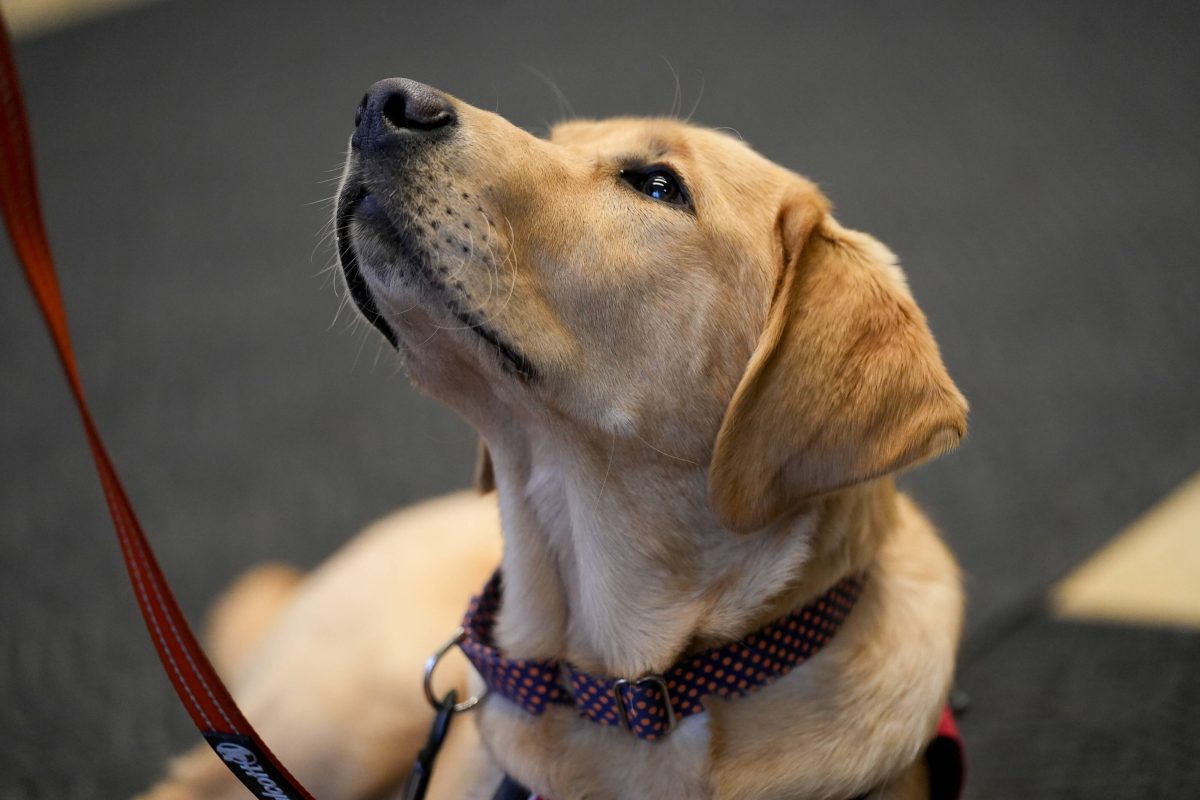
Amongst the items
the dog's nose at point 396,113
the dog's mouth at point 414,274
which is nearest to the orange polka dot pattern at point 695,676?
the dog's mouth at point 414,274

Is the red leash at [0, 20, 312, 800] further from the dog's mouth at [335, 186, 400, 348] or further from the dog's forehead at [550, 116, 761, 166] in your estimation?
the dog's forehead at [550, 116, 761, 166]

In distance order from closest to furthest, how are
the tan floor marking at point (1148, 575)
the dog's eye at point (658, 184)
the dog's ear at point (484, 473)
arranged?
the dog's eye at point (658, 184)
the dog's ear at point (484, 473)
the tan floor marking at point (1148, 575)

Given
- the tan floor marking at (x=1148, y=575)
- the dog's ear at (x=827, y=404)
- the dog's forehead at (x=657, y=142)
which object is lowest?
the tan floor marking at (x=1148, y=575)

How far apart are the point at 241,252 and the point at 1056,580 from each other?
3995 millimetres

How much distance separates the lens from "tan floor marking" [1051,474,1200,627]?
3152 millimetres

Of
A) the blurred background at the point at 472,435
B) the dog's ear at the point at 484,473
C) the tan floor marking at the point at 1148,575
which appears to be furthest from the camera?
the tan floor marking at the point at 1148,575

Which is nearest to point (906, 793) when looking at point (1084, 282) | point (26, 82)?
point (1084, 282)

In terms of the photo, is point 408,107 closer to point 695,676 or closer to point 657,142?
point 657,142

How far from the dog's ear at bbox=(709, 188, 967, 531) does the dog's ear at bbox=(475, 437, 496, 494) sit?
1.86 feet

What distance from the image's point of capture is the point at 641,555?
5.81 ft

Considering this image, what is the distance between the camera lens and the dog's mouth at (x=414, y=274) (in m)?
1.59

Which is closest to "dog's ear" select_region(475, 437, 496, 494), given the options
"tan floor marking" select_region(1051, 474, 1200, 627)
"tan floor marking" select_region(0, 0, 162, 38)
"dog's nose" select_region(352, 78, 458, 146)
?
"dog's nose" select_region(352, 78, 458, 146)

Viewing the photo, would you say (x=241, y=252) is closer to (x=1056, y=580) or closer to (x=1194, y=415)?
(x=1056, y=580)

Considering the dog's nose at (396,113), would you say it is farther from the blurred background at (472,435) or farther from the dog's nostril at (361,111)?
the blurred background at (472,435)
